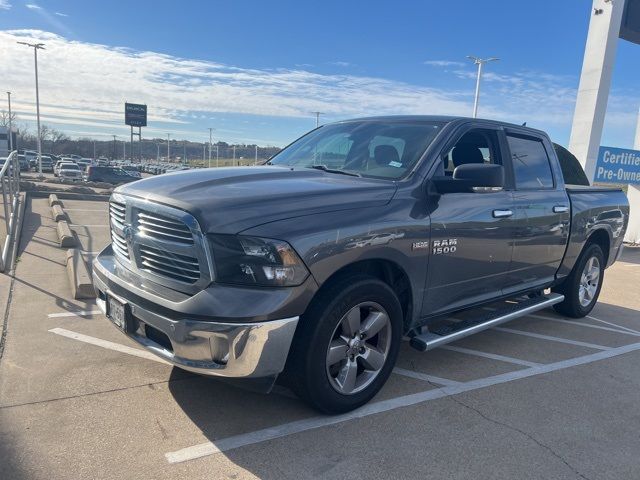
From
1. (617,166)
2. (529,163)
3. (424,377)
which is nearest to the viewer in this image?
(424,377)

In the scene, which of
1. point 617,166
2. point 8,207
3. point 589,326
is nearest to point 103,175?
point 8,207

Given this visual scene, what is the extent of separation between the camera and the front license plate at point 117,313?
3219mm

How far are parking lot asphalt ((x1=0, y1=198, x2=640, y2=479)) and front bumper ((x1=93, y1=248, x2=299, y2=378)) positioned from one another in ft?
1.64

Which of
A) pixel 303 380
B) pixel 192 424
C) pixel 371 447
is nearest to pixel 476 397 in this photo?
pixel 371 447

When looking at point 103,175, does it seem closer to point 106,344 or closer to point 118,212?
point 106,344

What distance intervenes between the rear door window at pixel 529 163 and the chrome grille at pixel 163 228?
10.4 feet

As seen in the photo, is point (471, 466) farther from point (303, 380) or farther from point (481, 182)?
point (481, 182)

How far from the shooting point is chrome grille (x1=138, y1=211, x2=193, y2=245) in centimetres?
287

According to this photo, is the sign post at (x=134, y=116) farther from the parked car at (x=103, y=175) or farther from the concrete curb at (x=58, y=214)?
the concrete curb at (x=58, y=214)

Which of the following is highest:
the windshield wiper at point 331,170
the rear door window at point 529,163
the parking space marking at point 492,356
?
the rear door window at point 529,163

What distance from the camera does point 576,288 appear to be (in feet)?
19.2

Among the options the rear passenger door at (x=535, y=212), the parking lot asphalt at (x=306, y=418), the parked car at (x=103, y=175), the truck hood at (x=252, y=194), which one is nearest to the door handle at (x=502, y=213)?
the rear passenger door at (x=535, y=212)

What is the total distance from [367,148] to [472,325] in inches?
67.0

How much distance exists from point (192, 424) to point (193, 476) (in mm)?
523
